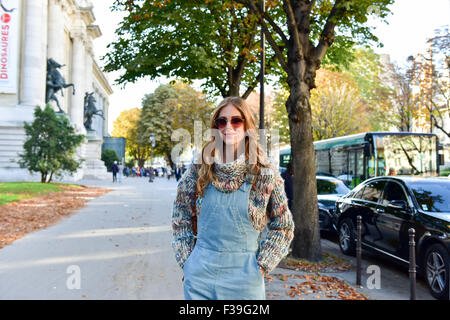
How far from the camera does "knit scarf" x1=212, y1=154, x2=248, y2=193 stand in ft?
8.18

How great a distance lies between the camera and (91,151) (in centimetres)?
5316

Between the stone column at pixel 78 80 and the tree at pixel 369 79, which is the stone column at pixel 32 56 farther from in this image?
the tree at pixel 369 79

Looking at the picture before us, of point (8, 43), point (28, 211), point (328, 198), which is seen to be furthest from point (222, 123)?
point (8, 43)

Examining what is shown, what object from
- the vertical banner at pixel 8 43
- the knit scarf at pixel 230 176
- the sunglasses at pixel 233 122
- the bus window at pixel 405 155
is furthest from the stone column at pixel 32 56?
the knit scarf at pixel 230 176

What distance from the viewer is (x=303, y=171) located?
27.5 feet

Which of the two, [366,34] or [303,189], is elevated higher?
[366,34]

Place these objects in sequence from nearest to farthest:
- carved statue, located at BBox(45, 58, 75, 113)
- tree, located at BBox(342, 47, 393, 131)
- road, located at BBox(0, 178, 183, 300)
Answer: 1. road, located at BBox(0, 178, 183, 300)
2. carved statue, located at BBox(45, 58, 75, 113)
3. tree, located at BBox(342, 47, 393, 131)

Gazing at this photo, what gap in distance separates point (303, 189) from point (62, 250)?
4.76 m

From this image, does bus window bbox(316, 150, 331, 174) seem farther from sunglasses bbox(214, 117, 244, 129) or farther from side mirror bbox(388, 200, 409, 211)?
sunglasses bbox(214, 117, 244, 129)

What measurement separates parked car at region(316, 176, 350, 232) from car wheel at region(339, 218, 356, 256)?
0.68m

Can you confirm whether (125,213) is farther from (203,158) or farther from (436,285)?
(203,158)

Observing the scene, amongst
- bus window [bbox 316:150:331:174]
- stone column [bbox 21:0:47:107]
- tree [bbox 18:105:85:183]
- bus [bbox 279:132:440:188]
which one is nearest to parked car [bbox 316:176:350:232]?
bus [bbox 279:132:440:188]

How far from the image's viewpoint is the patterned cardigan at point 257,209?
97.8 inches
